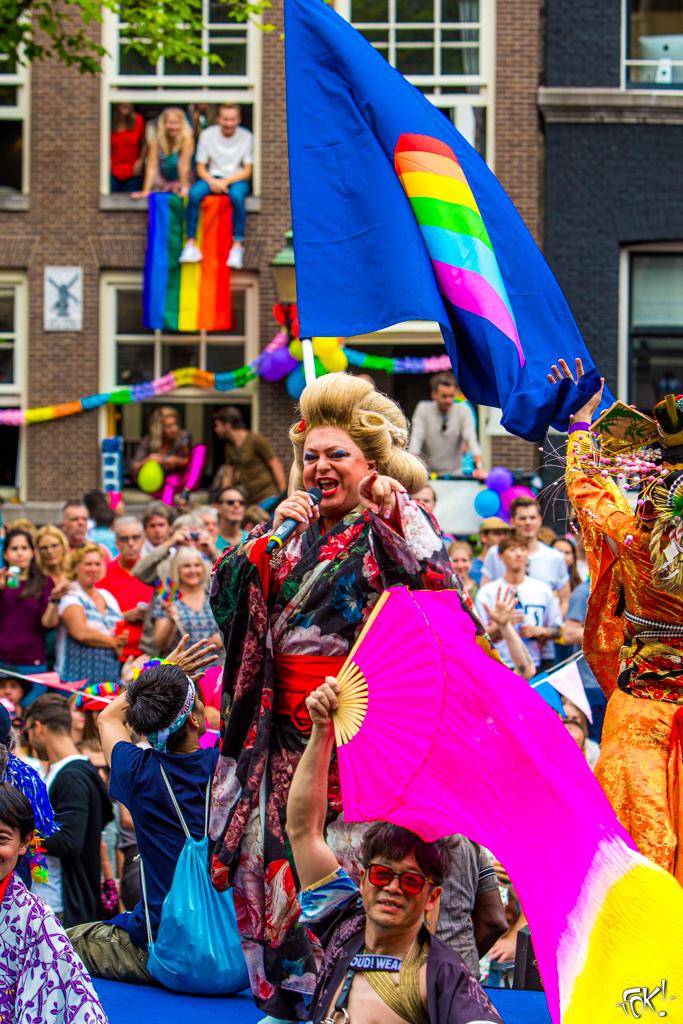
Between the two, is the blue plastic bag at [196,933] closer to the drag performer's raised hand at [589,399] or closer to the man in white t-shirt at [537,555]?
the drag performer's raised hand at [589,399]

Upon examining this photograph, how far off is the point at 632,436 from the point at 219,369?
12.7 m

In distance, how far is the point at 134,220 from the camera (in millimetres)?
17750

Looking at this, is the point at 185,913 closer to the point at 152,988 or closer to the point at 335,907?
the point at 152,988

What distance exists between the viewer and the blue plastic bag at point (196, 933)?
18.5ft

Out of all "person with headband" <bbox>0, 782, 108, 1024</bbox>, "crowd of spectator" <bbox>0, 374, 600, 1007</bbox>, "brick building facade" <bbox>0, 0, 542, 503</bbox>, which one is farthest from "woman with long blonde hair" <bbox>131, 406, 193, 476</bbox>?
"person with headband" <bbox>0, 782, 108, 1024</bbox>

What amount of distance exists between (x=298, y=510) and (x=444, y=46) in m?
14.7

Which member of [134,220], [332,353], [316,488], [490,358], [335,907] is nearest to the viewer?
[335,907]

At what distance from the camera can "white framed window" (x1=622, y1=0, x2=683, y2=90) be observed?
17.9m

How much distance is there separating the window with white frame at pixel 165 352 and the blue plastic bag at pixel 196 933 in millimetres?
12295

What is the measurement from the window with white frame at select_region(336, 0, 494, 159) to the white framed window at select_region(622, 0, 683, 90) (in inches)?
60.5

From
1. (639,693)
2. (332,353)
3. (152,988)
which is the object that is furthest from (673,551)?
(332,353)

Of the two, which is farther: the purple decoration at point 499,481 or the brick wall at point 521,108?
the brick wall at point 521,108

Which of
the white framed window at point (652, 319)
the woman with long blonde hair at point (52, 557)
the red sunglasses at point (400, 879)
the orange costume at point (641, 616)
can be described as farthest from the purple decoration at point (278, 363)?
the red sunglasses at point (400, 879)

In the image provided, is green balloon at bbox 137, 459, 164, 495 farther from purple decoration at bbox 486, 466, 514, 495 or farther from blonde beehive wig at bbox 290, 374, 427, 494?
blonde beehive wig at bbox 290, 374, 427, 494
